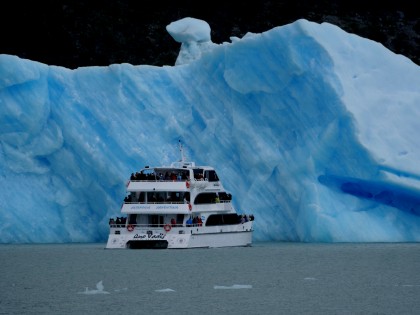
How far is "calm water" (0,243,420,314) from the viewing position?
57.6 feet

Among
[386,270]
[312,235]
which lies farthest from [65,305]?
[312,235]

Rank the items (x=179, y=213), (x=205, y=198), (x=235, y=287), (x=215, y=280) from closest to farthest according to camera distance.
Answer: (x=235, y=287) → (x=215, y=280) → (x=179, y=213) → (x=205, y=198)

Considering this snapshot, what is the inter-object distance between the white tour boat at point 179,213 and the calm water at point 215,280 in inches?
18.8

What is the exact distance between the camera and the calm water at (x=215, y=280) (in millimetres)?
17547

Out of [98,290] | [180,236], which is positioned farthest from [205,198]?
[98,290]

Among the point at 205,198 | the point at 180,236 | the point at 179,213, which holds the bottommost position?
the point at 180,236

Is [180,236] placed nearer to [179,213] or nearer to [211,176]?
[179,213]

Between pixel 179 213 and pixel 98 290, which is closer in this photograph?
pixel 98 290

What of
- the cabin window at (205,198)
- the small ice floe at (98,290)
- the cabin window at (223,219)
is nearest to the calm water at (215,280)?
the small ice floe at (98,290)

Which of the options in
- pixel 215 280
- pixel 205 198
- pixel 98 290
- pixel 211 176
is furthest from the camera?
pixel 211 176

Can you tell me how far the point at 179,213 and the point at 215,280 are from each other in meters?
7.89

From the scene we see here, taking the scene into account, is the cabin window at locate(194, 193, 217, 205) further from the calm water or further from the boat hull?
the calm water

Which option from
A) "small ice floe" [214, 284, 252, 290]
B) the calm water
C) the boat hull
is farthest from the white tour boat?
"small ice floe" [214, 284, 252, 290]

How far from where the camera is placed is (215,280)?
2133cm
